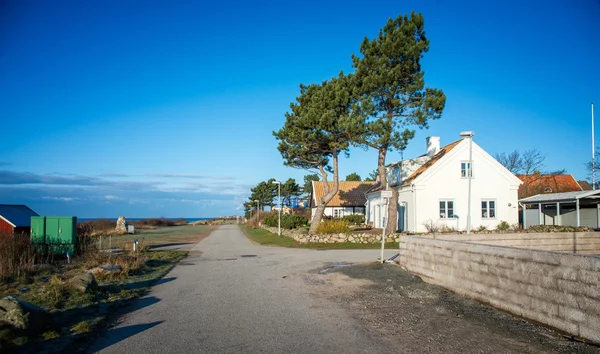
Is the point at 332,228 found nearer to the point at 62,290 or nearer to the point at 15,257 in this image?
the point at 15,257

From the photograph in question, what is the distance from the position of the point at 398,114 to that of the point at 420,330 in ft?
73.2

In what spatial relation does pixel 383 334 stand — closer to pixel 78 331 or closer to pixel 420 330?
pixel 420 330

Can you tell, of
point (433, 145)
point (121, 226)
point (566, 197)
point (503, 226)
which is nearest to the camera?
point (566, 197)

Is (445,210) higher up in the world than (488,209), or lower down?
lower down

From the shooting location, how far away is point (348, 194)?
186 feet

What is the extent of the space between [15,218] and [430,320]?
72.1 feet

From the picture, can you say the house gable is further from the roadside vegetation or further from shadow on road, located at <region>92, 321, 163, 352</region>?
shadow on road, located at <region>92, 321, 163, 352</region>

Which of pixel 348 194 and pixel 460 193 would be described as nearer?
pixel 460 193

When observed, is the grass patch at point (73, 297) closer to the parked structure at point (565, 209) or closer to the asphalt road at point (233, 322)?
Answer: the asphalt road at point (233, 322)

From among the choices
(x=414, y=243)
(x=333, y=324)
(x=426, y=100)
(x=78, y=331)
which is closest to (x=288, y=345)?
(x=333, y=324)

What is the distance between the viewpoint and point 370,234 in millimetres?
28859

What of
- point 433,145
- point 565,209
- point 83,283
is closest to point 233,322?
point 83,283

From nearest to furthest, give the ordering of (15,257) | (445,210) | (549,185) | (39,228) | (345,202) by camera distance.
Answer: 1. (15,257)
2. (39,228)
3. (445,210)
4. (549,185)
5. (345,202)

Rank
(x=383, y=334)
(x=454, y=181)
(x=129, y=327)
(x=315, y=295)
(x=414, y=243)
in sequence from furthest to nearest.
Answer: (x=454, y=181), (x=414, y=243), (x=315, y=295), (x=129, y=327), (x=383, y=334)
